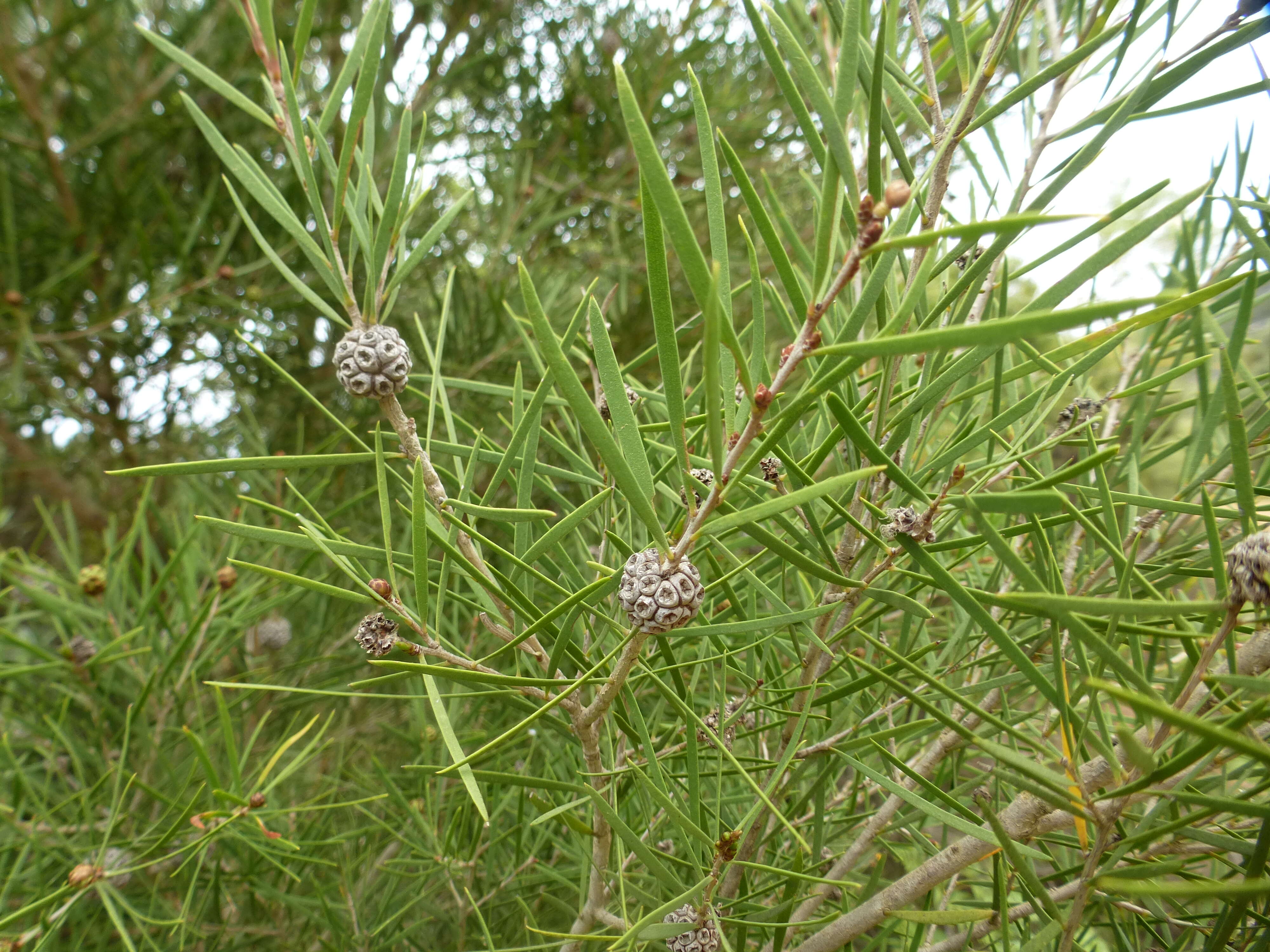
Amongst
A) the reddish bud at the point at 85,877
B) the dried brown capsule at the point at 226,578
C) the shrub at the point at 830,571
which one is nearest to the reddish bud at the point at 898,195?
the shrub at the point at 830,571

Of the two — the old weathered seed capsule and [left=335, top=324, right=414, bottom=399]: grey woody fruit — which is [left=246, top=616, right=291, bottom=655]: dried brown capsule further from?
[left=335, top=324, right=414, bottom=399]: grey woody fruit

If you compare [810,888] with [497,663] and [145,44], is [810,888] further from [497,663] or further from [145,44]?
[145,44]

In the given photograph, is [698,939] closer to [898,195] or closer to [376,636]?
[376,636]

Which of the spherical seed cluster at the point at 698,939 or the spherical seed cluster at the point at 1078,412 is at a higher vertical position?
the spherical seed cluster at the point at 1078,412

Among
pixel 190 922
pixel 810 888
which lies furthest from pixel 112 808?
pixel 810 888

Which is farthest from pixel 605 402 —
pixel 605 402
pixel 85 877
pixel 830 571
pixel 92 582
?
pixel 92 582

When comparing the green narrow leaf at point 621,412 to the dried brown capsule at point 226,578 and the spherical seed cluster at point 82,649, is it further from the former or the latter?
the spherical seed cluster at point 82,649

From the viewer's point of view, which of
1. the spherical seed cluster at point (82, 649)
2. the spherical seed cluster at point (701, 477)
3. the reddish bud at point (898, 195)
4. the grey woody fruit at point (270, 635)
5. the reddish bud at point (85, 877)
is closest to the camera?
the reddish bud at point (898, 195)
